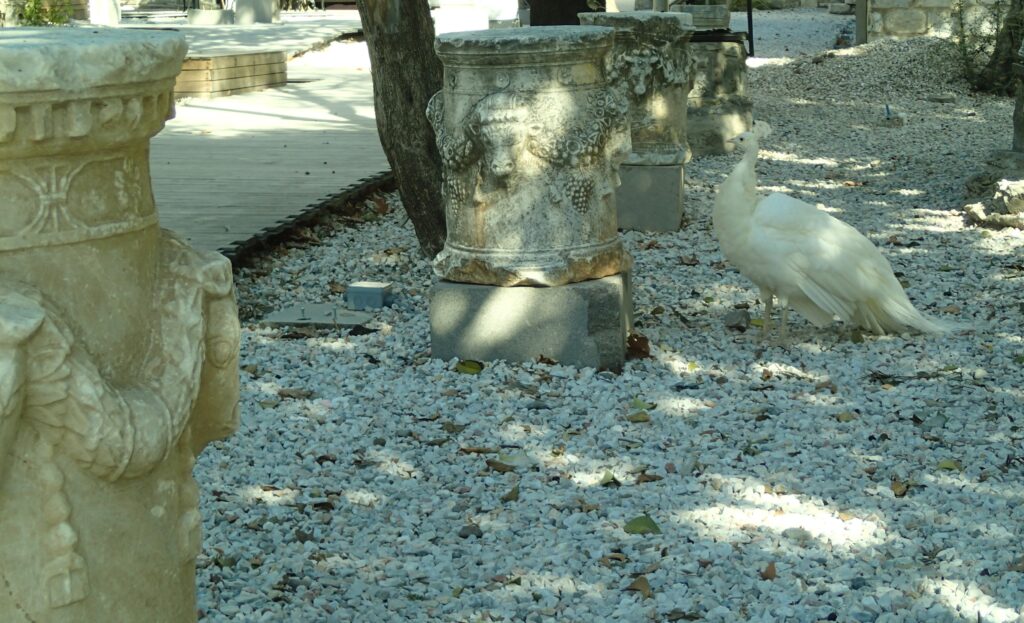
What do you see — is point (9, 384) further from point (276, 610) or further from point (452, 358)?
point (452, 358)

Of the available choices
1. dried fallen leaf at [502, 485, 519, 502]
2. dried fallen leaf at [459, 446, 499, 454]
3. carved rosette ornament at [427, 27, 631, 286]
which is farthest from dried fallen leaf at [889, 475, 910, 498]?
carved rosette ornament at [427, 27, 631, 286]

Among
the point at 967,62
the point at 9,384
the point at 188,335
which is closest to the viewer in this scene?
the point at 9,384

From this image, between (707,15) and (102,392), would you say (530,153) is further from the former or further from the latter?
→ (707,15)

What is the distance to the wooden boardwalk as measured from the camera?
807 cm

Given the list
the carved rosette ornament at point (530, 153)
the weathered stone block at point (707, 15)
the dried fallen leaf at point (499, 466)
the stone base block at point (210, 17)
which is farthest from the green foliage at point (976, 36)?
the stone base block at point (210, 17)

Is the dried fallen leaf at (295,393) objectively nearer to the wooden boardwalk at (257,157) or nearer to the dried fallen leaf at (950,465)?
the wooden boardwalk at (257,157)

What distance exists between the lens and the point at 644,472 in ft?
14.6

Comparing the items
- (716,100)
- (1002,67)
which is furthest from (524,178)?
(1002,67)

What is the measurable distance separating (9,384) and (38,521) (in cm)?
27


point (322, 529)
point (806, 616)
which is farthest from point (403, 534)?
point (806, 616)

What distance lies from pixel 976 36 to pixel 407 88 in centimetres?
900

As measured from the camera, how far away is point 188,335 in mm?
2289

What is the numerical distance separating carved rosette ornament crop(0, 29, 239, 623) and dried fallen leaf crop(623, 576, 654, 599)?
5.19 ft

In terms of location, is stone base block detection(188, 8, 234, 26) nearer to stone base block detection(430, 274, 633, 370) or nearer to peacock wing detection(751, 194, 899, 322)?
stone base block detection(430, 274, 633, 370)
